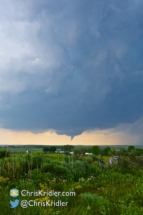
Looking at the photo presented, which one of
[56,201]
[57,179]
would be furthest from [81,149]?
[56,201]

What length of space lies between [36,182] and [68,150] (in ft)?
21.6

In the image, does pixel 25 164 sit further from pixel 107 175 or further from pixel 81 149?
pixel 81 149

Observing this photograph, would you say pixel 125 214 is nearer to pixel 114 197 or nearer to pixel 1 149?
pixel 114 197

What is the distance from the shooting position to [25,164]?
1229cm

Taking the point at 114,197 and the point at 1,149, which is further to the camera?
the point at 1,149

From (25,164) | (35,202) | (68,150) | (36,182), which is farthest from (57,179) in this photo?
(68,150)

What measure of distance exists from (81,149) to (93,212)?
35.3 feet

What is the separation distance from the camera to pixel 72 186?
31.1 ft

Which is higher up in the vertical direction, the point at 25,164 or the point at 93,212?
the point at 25,164

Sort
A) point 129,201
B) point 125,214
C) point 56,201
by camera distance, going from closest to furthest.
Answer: point 125,214 < point 56,201 < point 129,201

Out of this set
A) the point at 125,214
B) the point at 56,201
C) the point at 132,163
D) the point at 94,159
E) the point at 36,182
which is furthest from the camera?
the point at 94,159

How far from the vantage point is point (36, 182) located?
10.0 m

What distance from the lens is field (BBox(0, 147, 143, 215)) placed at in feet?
20.6

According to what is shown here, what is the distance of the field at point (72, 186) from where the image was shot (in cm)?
628
